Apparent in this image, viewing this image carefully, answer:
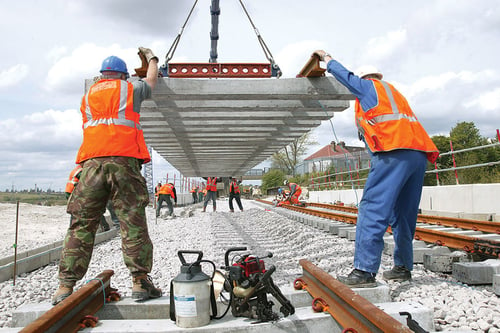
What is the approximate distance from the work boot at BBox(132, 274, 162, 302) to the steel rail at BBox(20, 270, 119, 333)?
9.3 inches

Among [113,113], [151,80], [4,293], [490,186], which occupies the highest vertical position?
[151,80]

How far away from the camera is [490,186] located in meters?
8.48

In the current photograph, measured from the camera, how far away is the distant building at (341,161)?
512cm

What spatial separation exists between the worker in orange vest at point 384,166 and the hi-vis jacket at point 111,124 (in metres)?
1.90

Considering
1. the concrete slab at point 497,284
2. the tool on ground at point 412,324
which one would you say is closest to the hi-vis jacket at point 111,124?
the tool on ground at point 412,324

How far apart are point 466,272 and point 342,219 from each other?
5531mm

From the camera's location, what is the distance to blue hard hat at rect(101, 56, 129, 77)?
3330 millimetres

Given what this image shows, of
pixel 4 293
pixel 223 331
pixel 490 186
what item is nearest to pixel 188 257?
pixel 4 293

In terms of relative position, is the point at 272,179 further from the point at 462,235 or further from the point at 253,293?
the point at 253,293

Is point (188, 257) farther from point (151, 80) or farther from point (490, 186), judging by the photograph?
point (490, 186)

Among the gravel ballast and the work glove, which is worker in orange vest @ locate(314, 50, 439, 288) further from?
the work glove

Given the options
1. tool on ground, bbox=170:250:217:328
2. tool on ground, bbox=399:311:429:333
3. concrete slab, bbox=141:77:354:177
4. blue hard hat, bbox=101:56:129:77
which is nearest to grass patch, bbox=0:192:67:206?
concrete slab, bbox=141:77:354:177

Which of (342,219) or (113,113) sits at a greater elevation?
(113,113)

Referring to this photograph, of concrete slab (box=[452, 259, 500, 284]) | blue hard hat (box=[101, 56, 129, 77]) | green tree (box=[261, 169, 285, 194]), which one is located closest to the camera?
blue hard hat (box=[101, 56, 129, 77])
